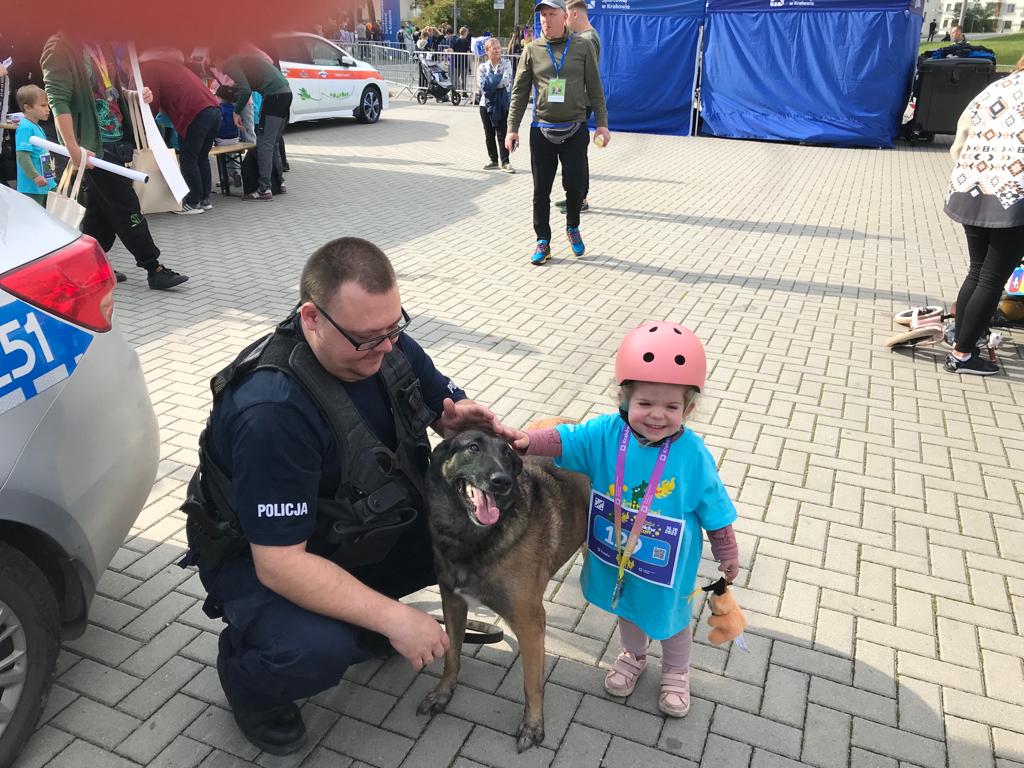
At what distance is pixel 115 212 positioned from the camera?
6.42m

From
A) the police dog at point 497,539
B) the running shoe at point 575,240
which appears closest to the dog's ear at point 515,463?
the police dog at point 497,539

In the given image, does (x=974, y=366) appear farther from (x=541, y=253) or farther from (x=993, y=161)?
(x=541, y=253)

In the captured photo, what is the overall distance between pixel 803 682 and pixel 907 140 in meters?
16.5

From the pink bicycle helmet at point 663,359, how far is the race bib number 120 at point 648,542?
0.45 metres

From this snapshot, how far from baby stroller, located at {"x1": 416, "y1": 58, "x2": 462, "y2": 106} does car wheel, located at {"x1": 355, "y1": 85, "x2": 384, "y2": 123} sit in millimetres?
4730

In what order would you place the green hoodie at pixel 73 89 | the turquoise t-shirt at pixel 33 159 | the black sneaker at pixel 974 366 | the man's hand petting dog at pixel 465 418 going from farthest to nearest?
the turquoise t-shirt at pixel 33 159
the black sneaker at pixel 974 366
the man's hand petting dog at pixel 465 418
the green hoodie at pixel 73 89

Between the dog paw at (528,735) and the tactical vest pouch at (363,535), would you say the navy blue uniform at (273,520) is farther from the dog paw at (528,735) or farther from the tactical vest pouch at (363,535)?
the dog paw at (528,735)

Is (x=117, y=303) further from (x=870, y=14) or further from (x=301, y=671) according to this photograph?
(x=870, y=14)

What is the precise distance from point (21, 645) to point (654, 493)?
1.97 metres

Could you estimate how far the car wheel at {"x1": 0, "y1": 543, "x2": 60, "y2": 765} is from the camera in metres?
2.30

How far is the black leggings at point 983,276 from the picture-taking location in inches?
197

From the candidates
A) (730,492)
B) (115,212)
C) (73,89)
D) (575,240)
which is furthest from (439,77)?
(73,89)

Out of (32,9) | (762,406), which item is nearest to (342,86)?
(762,406)

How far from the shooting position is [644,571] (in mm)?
2611
